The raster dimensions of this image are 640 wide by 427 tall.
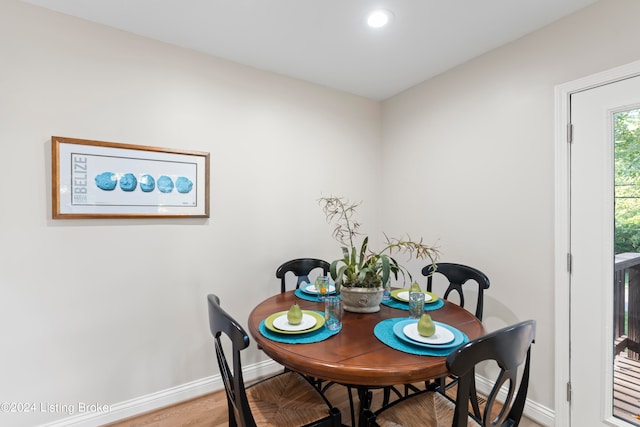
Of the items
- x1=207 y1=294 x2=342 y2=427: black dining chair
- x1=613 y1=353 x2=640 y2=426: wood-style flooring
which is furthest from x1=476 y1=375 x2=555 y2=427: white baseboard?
x1=207 y1=294 x2=342 y2=427: black dining chair

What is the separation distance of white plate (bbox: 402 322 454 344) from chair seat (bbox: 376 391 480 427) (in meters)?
0.34

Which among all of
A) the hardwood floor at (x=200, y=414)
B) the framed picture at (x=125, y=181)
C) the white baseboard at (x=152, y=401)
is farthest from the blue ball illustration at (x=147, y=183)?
the hardwood floor at (x=200, y=414)

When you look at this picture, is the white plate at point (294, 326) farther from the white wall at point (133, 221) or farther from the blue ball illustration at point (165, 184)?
the blue ball illustration at point (165, 184)

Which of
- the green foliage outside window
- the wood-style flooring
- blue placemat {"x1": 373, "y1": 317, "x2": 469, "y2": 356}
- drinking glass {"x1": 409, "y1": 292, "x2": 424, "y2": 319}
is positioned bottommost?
the wood-style flooring

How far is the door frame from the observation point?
72.2 inches

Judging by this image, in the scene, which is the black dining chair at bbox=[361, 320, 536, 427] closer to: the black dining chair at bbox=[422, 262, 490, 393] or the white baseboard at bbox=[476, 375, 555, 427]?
the black dining chair at bbox=[422, 262, 490, 393]

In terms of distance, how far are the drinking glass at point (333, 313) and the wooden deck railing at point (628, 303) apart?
4.97 feet

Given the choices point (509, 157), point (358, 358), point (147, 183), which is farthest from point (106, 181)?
point (509, 157)

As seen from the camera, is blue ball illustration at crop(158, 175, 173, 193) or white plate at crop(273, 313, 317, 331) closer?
white plate at crop(273, 313, 317, 331)

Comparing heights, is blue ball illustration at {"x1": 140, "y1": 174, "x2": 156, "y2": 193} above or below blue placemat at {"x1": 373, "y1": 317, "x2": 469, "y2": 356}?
above

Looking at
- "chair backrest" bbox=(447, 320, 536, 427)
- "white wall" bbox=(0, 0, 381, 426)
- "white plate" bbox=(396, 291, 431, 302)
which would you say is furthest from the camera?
"white plate" bbox=(396, 291, 431, 302)

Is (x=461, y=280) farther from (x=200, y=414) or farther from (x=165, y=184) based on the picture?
(x=165, y=184)

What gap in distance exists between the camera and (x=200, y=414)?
2076 mm

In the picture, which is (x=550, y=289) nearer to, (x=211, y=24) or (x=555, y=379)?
(x=555, y=379)
